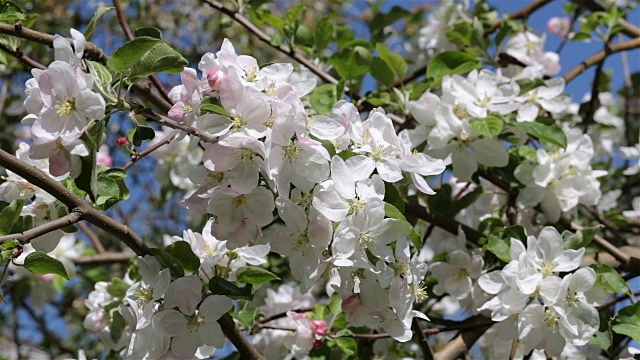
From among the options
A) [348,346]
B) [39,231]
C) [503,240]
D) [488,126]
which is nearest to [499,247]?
[503,240]

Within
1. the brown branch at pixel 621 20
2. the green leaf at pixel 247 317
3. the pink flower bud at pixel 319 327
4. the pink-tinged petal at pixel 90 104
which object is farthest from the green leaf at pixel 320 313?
the brown branch at pixel 621 20

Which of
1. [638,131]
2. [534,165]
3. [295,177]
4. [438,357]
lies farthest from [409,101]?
[638,131]

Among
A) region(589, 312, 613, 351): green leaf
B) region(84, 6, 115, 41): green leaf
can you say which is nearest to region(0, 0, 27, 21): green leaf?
region(84, 6, 115, 41): green leaf

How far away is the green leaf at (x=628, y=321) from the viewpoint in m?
1.20

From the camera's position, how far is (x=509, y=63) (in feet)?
6.14

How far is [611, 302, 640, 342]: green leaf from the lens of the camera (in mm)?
1200

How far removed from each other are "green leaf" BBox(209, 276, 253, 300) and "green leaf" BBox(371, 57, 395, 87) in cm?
74

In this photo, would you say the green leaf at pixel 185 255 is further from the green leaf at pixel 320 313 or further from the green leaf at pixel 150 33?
A: the green leaf at pixel 320 313

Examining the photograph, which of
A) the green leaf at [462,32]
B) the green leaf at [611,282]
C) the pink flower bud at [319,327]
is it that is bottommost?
the pink flower bud at [319,327]

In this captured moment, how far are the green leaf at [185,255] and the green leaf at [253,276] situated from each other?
0.11 meters

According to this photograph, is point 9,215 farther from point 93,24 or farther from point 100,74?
point 93,24

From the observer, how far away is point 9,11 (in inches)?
45.6

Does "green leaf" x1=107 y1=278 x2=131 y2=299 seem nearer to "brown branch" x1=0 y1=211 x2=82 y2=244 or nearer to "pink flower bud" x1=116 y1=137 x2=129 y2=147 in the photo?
"pink flower bud" x1=116 y1=137 x2=129 y2=147

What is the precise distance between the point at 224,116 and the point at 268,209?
0.49ft
